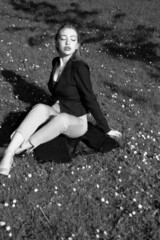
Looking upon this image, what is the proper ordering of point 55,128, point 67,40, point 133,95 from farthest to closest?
1. point 133,95
2. point 67,40
3. point 55,128

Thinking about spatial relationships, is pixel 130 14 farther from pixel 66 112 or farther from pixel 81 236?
pixel 81 236

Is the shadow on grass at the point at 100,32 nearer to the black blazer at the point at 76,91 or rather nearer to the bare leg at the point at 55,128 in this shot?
the black blazer at the point at 76,91

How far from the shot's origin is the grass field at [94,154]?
5730mm

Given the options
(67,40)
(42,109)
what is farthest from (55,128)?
(67,40)

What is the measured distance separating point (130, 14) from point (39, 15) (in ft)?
14.6

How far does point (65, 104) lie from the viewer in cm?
716

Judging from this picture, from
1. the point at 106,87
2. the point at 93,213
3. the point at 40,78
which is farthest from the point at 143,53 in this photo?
the point at 93,213

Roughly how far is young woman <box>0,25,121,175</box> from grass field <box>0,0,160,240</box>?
587 mm

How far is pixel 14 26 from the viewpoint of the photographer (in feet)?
49.3

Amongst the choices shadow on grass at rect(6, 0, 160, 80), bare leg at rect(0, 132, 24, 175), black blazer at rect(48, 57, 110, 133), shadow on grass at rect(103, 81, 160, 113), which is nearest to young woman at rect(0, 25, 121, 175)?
black blazer at rect(48, 57, 110, 133)

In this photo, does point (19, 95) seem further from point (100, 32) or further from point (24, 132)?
point (100, 32)

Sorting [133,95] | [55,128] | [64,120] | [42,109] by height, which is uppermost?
[42,109]

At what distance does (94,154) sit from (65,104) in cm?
122

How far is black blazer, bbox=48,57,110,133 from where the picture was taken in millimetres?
6953
